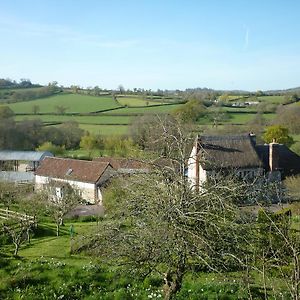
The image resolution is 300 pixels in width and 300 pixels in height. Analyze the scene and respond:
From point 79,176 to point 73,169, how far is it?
65.4 inches

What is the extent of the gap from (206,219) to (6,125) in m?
50.9

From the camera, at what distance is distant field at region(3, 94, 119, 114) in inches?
2921

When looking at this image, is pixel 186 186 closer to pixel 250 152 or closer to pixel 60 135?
pixel 250 152

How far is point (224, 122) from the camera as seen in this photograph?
193 ft

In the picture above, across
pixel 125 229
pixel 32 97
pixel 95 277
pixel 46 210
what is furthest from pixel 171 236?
pixel 32 97

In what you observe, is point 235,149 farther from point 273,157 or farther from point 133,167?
point 133,167

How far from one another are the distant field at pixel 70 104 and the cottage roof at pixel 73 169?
34196 millimetres

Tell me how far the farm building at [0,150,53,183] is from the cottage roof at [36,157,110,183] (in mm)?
2533

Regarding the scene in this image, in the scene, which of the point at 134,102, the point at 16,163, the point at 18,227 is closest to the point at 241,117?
the point at 134,102

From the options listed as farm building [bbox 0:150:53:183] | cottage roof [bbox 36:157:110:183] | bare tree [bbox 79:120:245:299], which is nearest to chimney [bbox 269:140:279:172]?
cottage roof [bbox 36:157:110:183]

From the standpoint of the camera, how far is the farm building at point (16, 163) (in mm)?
41562

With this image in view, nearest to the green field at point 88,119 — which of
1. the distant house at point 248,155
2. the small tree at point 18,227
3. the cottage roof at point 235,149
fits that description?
the distant house at point 248,155

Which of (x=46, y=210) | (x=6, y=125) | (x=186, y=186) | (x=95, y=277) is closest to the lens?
(x=186, y=186)

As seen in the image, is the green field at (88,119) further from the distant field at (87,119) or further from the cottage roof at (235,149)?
the cottage roof at (235,149)
